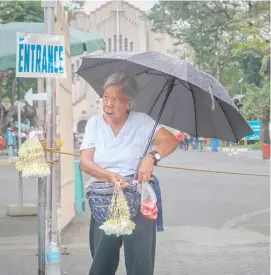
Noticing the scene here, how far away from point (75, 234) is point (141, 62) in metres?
4.78

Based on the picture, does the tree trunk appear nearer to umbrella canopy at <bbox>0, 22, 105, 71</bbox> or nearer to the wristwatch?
umbrella canopy at <bbox>0, 22, 105, 71</bbox>

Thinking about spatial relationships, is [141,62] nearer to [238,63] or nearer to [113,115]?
[113,115]

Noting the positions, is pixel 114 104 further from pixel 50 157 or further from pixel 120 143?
pixel 50 157

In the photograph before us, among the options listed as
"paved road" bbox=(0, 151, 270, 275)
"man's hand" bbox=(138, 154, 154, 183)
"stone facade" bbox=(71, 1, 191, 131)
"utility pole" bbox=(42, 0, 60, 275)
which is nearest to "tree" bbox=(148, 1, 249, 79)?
"stone facade" bbox=(71, 1, 191, 131)

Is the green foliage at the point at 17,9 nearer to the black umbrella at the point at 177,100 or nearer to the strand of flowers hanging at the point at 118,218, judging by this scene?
the black umbrella at the point at 177,100

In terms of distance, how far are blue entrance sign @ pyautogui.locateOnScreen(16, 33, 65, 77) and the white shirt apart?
4.51 ft

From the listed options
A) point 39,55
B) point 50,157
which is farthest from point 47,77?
point 50,157

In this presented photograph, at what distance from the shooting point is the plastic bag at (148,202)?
3848 millimetres

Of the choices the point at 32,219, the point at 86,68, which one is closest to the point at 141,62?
the point at 86,68

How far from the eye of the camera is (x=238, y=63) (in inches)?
1857

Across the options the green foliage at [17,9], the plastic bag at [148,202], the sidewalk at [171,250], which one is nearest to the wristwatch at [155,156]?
the plastic bag at [148,202]

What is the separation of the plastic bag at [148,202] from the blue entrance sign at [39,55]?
69.8 inches

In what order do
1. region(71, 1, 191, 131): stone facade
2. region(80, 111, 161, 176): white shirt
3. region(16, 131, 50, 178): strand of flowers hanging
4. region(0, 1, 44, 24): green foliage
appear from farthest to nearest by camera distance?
region(71, 1, 191, 131): stone facade < region(0, 1, 44, 24): green foliage < region(16, 131, 50, 178): strand of flowers hanging < region(80, 111, 161, 176): white shirt

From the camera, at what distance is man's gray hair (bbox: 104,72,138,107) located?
4.08 meters
